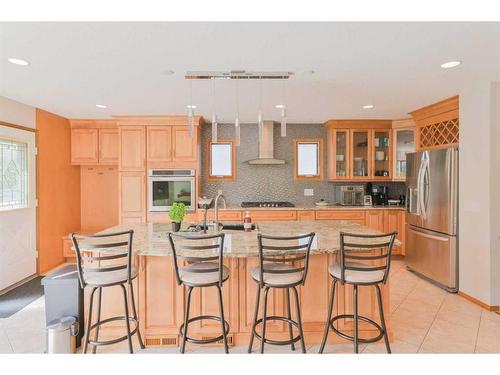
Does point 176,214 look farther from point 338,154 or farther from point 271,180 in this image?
point 338,154

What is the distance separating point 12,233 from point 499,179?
5815 millimetres

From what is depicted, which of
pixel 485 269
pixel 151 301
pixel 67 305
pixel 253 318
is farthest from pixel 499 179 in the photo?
pixel 67 305

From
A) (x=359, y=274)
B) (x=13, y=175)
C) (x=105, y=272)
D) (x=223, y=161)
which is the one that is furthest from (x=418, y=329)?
(x=13, y=175)

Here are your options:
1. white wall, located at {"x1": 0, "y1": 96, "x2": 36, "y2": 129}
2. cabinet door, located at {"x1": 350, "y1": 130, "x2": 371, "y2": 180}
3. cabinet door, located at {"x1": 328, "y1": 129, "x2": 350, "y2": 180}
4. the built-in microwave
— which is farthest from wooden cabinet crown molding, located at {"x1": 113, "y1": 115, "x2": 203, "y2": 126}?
cabinet door, located at {"x1": 350, "y1": 130, "x2": 371, "y2": 180}

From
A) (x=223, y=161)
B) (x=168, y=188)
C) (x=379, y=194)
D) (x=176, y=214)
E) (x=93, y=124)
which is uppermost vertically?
(x=93, y=124)

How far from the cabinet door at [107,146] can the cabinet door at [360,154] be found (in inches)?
165

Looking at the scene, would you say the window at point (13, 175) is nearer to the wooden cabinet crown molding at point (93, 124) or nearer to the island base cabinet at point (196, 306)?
the wooden cabinet crown molding at point (93, 124)

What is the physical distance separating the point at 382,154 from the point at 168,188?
381cm

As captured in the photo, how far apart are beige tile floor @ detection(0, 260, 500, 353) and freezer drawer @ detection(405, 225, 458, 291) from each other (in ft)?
0.73

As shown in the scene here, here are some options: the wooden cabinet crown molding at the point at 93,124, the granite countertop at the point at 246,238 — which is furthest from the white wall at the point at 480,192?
the wooden cabinet crown molding at the point at 93,124

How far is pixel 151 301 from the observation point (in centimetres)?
244

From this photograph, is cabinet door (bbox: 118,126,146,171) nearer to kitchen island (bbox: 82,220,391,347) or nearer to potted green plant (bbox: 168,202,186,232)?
potted green plant (bbox: 168,202,186,232)

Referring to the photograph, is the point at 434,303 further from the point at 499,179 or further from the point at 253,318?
the point at 253,318

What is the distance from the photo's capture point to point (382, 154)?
5320 mm
